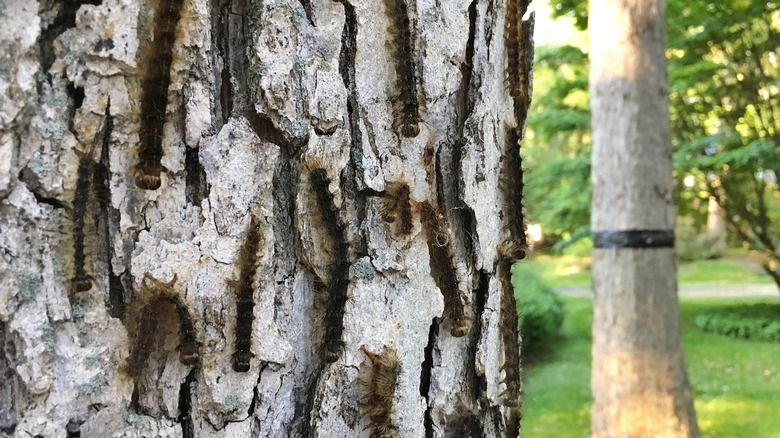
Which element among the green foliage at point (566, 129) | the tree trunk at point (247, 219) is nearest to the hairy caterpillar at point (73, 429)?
the tree trunk at point (247, 219)

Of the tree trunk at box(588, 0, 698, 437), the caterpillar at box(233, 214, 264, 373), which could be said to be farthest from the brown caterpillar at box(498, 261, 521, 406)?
the tree trunk at box(588, 0, 698, 437)

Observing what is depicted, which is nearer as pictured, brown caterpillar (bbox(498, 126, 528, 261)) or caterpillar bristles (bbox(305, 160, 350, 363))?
caterpillar bristles (bbox(305, 160, 350, 363))

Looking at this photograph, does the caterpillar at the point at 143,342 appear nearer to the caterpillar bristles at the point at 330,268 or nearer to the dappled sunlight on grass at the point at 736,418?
the caterpillar bristles at the point at 330,268

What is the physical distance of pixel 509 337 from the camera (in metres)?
1.36

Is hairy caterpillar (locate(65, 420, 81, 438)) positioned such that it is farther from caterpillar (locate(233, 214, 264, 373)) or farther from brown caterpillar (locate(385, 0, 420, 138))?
brown caterpillar (locate(385, 0, 420, 138))

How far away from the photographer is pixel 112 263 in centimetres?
104

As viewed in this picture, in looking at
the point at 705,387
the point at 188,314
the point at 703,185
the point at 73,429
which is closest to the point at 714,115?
the point at 703,185

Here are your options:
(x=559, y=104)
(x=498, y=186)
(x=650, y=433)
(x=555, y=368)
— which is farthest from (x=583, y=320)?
(x=498, y=186)

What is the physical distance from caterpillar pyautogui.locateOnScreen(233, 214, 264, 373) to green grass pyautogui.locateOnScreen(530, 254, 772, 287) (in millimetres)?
17986

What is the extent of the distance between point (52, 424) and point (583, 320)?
13.7m

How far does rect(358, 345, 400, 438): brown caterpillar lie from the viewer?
3.83ft

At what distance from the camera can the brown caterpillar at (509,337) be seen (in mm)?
1347

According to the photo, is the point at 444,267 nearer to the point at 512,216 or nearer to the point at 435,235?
the point at 435,235

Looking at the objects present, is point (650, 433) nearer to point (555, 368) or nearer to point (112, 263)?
point (112, 263)
